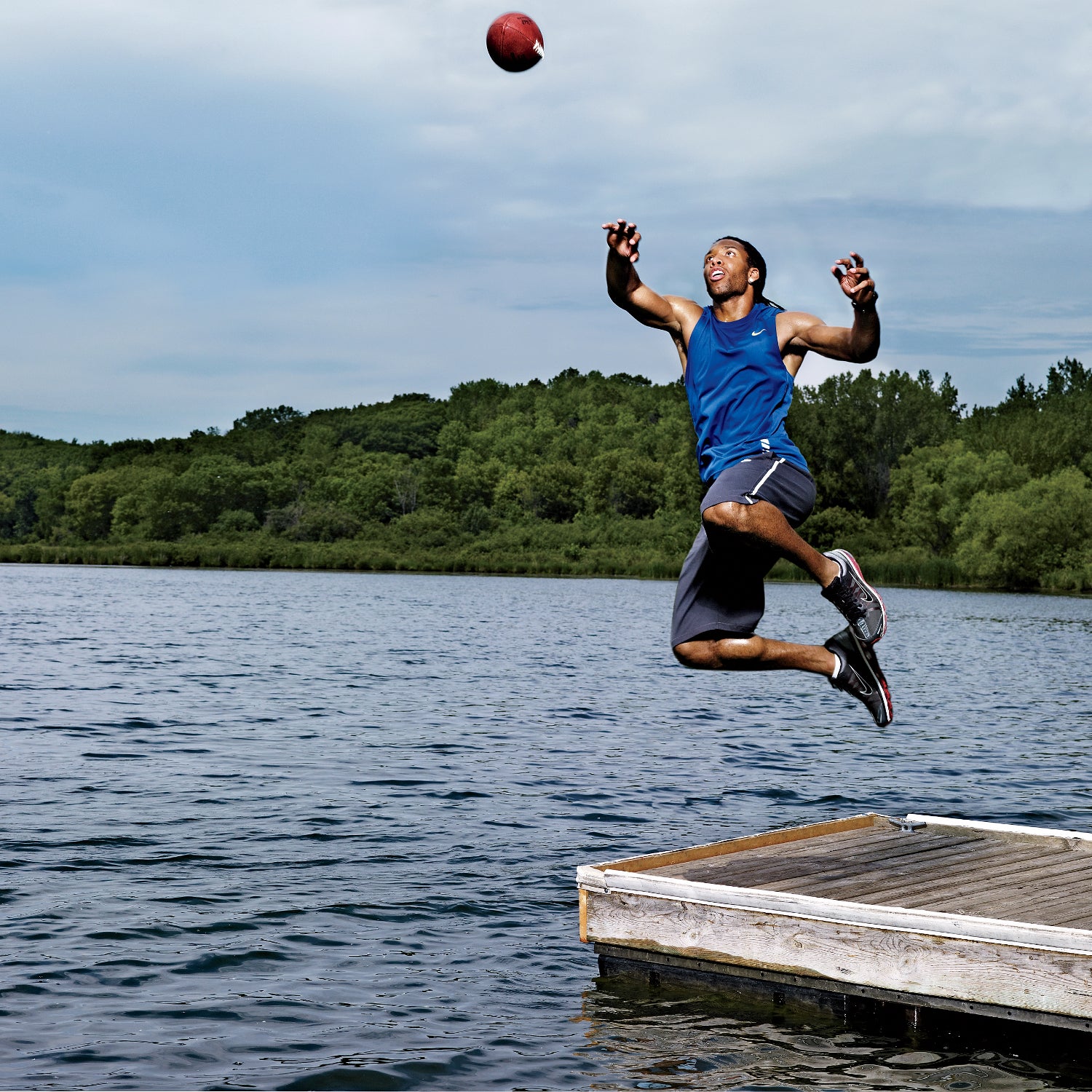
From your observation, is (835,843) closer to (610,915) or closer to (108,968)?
(610,915)

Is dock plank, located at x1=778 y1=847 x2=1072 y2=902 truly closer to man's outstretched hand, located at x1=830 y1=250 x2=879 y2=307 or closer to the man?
the man

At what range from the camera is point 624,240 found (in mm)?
8844

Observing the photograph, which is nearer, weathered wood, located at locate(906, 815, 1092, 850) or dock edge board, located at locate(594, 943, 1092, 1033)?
dock edge board, located at locate(594, 943, 1092, 1033)

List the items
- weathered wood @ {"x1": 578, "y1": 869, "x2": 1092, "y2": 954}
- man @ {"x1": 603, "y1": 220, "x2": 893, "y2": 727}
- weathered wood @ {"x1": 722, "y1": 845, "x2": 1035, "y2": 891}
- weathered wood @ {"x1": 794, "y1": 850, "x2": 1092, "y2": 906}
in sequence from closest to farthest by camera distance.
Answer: man @ {"x1": 603, "y1": 220, "x2": 893, "y2": 727} → weathered wood @ {"x1": 578, "y1": 869, "x2": 1092, "y2": 954} → weathered wood @ {"x1": 794, "y1": 850, "x2": 1092, "y2": 906} → weathered wood @ {"x1": 722, "y1": 845, "x2": 1035, "y2": 891}

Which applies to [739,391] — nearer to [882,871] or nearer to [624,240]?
[624,240]

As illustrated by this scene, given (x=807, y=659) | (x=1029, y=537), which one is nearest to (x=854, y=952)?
(x=807, y=659)

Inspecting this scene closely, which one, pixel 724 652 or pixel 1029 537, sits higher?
pixel 1029 537

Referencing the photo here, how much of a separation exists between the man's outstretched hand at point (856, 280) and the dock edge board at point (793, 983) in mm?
4241

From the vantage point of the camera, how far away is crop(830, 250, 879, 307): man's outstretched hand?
8.27 meters

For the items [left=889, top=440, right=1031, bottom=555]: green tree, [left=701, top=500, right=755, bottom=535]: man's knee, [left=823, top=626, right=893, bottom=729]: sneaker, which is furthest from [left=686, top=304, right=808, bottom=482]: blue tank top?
[left=889, top=440, right=1031, bottom=555]: green tree

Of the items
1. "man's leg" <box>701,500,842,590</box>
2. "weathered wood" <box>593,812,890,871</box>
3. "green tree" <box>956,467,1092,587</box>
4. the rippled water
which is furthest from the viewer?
"green tree" <box>956,467,1092,587</box>

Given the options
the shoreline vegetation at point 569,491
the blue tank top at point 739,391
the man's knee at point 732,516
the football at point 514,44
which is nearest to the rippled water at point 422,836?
the man's knee at point 732,516

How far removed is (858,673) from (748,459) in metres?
1.66

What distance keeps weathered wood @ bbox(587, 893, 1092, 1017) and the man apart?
55.9 inches
